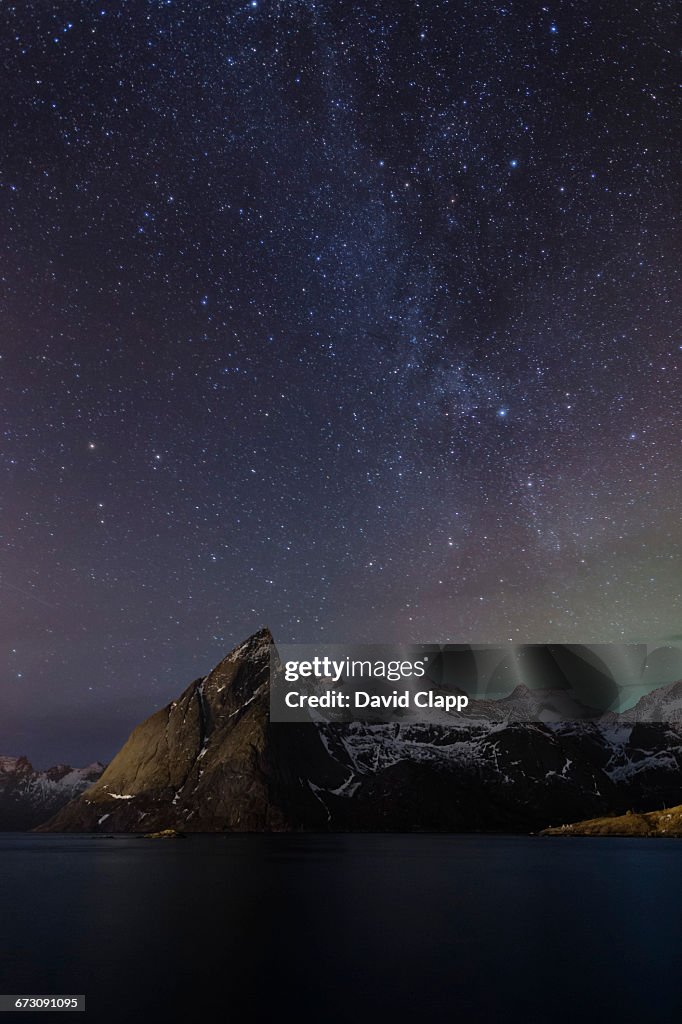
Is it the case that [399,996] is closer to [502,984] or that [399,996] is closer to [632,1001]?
[502,984]

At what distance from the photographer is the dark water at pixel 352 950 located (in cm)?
3619

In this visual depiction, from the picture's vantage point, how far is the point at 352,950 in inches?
2020

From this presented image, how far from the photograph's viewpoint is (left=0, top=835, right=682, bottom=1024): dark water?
119 ft

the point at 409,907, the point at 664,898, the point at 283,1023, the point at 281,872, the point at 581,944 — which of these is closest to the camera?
the point at 283,1023

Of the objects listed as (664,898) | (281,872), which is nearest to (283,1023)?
(664,898)

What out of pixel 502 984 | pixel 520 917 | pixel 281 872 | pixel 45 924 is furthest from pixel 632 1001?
pixel 281 872

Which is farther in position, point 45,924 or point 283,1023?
point 45,924

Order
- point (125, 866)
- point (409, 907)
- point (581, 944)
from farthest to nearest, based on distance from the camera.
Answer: point (125, 866) < point (409, 907) < point (581, 944)

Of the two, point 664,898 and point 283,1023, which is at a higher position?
point 283,1023

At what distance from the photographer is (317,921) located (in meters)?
65.8

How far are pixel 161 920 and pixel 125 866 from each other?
9421cm

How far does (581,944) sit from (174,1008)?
103 ft

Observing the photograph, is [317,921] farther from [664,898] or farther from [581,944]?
[664,898]

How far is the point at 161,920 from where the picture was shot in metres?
66.9
